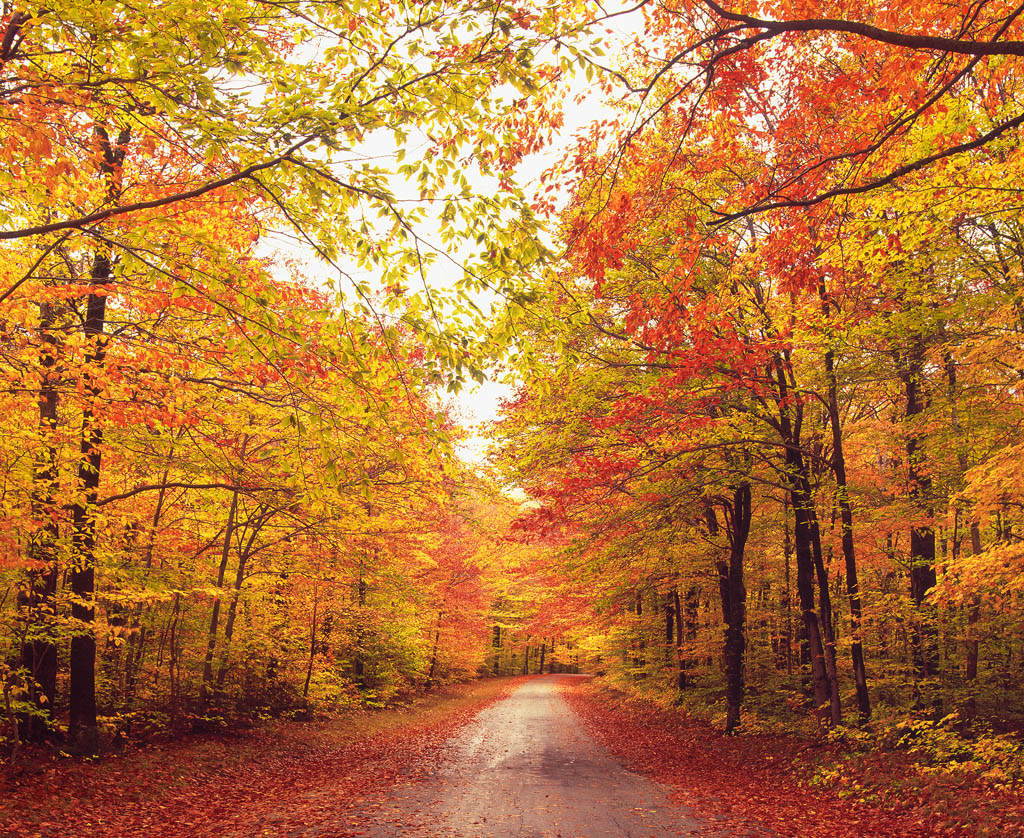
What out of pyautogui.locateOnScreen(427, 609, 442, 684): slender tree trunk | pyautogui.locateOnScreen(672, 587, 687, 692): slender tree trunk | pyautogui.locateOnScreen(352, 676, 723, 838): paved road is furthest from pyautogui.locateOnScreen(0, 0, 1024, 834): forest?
pyautogui.locateOnScreen(427, 609, 442, 684): slender tree trunk

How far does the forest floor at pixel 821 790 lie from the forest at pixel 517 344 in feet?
1.74

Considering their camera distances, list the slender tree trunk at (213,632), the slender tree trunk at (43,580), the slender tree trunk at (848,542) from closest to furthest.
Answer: the slender tree trunk at (43,580) < the slender tree trunk at (848,542) < the slender tree trunk at (213,632)

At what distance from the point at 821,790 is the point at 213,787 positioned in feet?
31.4

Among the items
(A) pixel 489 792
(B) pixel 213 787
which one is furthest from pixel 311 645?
(A) pixel 489 792

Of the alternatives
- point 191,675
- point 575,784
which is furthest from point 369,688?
point 575,784

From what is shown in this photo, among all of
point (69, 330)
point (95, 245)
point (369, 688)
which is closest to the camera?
point (95, 245)

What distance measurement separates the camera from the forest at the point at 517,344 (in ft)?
16.3

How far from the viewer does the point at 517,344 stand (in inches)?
221

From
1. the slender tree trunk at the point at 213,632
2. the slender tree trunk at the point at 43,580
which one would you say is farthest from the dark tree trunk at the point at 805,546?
the slender tree trunk at the point at 43,580

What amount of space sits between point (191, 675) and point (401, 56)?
43.5ft

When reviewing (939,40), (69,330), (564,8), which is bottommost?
(69,330)

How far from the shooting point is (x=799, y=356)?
10672mm

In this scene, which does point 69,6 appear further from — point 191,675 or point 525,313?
point 191,675

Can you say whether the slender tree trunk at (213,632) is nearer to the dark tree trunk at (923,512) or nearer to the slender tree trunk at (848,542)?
the slender tree trunk at (848,542)
